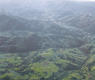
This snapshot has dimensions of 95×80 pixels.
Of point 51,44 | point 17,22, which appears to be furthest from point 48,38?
point 17,22

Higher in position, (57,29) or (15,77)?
(57,29)

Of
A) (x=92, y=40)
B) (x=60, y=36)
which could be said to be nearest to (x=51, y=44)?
(x=60, y=36)

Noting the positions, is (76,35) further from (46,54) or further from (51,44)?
(46,54)

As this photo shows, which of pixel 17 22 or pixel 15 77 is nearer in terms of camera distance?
pixel 15 77

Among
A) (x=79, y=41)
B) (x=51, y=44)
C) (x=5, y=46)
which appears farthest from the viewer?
(x=79, y=41)

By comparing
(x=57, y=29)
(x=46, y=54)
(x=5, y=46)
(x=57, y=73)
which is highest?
(x=57, y=29)

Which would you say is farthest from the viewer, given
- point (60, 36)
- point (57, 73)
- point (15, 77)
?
point (60, 36)

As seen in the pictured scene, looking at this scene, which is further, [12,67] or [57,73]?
[12,67]

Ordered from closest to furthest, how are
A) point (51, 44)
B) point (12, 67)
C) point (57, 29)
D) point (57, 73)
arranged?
point (57, 73) < point (12, 67) < point (51, 44) < point (57, 29)

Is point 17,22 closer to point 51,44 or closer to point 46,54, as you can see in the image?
point 51,44
